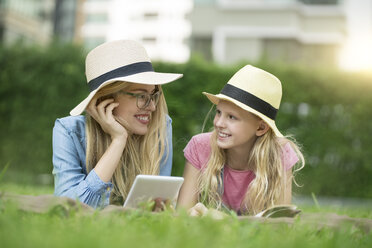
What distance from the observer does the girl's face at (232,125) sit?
391 centimetres

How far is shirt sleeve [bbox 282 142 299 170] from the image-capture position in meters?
4.12

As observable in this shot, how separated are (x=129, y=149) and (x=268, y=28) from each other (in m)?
16.7

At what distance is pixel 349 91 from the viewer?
34.1 ft

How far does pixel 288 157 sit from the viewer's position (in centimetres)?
417

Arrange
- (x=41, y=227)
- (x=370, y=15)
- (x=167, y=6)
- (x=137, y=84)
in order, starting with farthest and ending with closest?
1. (x=167, y=6)
2. (x=370, y=15)
3. (x=137, y=84)
4. (x=41, y=227)

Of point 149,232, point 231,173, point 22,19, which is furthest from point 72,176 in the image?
point 22,19

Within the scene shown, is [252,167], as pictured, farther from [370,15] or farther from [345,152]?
[370,15]

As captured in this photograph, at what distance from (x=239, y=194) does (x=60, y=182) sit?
4.95ft

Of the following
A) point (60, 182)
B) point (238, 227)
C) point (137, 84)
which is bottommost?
point (60, 182)

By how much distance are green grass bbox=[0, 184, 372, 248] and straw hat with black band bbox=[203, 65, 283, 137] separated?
4.83 feet

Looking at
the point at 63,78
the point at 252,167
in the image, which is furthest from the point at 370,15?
the point at 252,167

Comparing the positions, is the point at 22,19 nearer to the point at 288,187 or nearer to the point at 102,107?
the point at 102,107

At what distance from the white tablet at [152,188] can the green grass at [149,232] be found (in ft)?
1.93

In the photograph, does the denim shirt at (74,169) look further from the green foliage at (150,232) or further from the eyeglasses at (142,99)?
the green foliage at (150,232)
